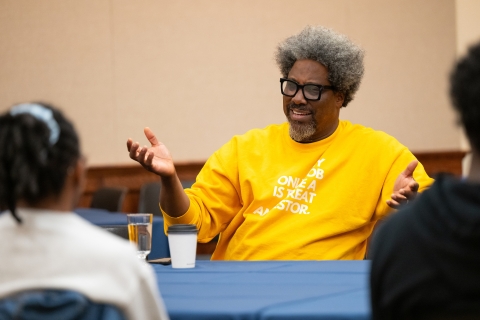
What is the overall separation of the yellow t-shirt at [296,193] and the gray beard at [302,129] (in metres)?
0.04

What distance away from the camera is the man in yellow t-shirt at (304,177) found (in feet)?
7.96

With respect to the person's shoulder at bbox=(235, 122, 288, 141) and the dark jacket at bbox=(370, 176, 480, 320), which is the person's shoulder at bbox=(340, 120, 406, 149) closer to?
the person's shoulder at bbox=(235, 122, 288, 141)

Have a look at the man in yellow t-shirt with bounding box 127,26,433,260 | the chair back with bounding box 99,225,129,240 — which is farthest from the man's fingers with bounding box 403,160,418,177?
the chair back with bounding box 99,225,129,240

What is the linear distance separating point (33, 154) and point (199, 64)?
16.4 ft

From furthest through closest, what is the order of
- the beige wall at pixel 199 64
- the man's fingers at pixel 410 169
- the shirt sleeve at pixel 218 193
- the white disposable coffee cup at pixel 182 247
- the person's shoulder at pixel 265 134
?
the beige wall at pixel 199 64, the person's shoulder at pixel 265 134, the shirt sleeve at pixel 218 193, the man's fingers at pixel 410 169, the white disposable coffee cup at pixel 182 247

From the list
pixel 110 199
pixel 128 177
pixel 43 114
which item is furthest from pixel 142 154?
pixel 128 177

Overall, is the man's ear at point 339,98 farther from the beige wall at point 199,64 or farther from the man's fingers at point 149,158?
the beige wall at point 199,64

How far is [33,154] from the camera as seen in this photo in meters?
1.08

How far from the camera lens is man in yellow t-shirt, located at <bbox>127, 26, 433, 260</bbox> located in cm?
243

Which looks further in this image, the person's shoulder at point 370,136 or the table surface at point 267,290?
the person's shoulder at point 370,136

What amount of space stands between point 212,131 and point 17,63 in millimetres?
Result: 1971

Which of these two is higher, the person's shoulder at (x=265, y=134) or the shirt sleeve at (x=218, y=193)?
the person's shoulder at (x=265, y=134)

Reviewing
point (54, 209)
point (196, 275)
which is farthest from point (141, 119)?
point (54, 209)

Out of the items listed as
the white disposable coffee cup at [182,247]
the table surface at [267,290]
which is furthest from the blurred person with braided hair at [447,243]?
the white disposable coffee cup at [182,247]
